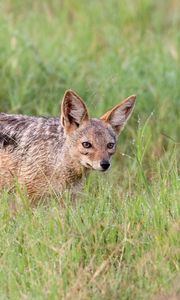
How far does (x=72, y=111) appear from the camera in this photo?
27.7 ft

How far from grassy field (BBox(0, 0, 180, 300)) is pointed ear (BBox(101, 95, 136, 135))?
224mm

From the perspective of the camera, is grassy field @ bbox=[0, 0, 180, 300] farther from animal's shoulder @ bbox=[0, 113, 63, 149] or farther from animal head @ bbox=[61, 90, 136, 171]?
animal's shoulder @ bbox=[0, 113, 63, 149]

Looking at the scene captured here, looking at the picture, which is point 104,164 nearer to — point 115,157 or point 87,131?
point 87,131

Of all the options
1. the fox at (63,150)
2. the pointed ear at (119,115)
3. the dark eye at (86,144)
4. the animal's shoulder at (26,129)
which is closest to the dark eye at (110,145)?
the fox at (63,150)

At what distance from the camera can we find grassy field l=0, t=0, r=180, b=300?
695 cm

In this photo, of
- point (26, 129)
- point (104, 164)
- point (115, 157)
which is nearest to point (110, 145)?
point (104, 164)

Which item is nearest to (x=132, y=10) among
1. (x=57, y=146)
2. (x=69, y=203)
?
(x=57, y=146)

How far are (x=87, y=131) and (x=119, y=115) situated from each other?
1.22 ft

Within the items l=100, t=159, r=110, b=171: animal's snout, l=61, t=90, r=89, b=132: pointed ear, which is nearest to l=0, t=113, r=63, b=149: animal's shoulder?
l=61, t=90, r=89, b=132: pointed ear

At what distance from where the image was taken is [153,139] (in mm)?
11219

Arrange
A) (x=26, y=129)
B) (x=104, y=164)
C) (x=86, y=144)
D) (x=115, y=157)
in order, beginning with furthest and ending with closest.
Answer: (x=115, y=157) → (x=26, y=129) → (x=86, y=144) → (x=104, y=164)

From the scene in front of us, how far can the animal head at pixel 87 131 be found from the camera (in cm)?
828

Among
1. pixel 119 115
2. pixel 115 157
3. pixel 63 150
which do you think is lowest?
pixel 115 157

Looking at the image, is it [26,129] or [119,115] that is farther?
[26,129]
